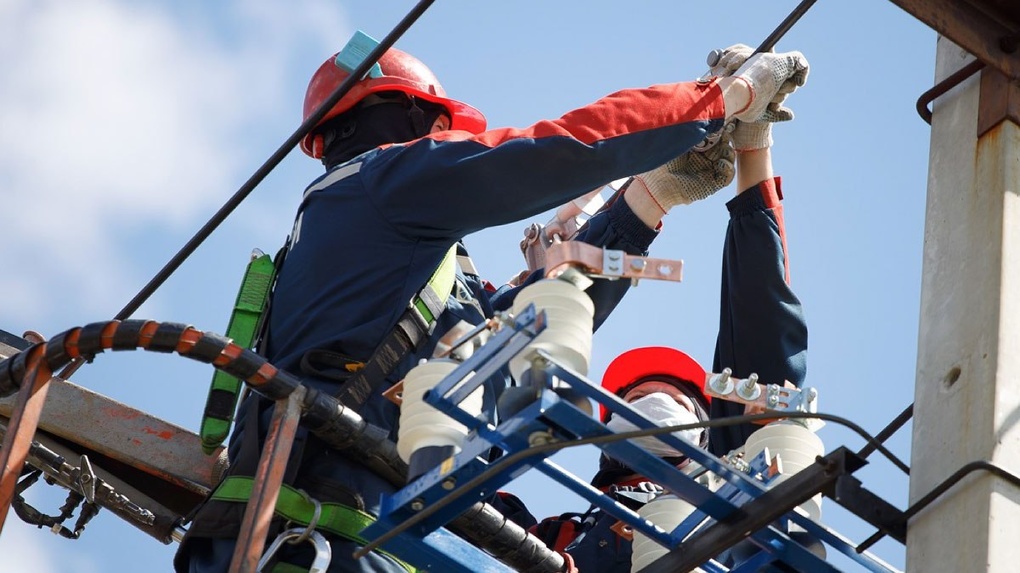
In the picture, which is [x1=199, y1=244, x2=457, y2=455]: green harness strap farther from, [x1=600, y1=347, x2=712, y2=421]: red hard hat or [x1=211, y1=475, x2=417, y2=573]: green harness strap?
[x1=600, y1=347, x2=712, y2=421]: red hard hat

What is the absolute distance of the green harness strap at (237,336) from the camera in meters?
5.96

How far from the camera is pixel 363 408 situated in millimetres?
5855

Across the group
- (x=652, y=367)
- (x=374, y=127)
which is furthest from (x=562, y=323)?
(x=652, y=367)

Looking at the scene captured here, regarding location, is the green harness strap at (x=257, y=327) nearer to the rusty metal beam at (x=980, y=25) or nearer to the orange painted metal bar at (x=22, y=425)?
the orange painted metal bar at (x=22, y=425)

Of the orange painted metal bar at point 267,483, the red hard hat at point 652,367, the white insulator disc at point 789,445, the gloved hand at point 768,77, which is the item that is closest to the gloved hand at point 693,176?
the gloved hand at point 768,77

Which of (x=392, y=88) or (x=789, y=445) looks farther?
(x=392, y=88)

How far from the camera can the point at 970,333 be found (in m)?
4.94

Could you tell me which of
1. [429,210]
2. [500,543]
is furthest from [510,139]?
[500,543]

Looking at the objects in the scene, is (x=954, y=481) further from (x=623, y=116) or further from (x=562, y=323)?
(x=623, y=116)

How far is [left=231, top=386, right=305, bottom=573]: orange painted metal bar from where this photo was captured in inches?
198

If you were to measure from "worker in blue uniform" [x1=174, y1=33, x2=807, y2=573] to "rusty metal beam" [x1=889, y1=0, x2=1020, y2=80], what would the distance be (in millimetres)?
1116

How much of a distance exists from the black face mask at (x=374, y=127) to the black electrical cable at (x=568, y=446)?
7.98ft

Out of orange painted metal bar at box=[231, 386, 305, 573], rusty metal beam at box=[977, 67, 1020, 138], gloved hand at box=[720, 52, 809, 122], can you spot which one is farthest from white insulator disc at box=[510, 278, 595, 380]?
gloved hand at box=[720, 52, 809, 122]

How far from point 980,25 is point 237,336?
8.51 feet
